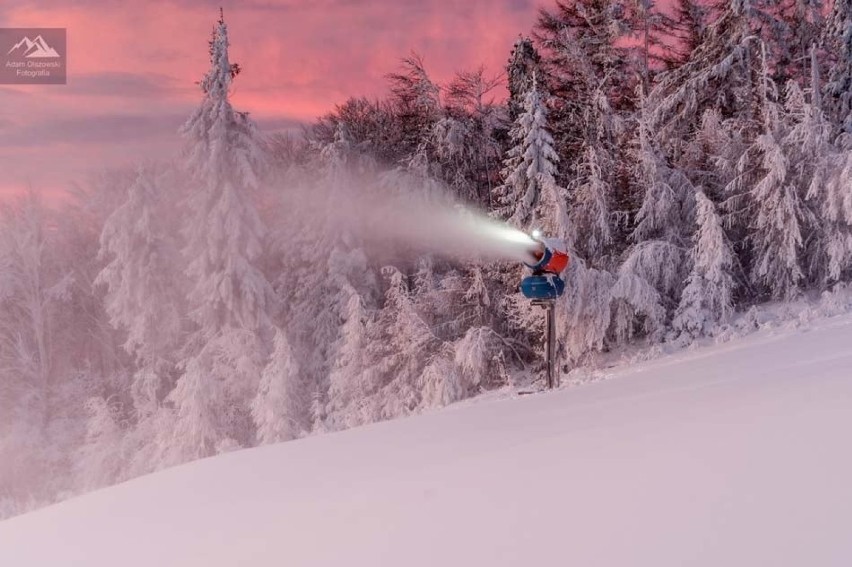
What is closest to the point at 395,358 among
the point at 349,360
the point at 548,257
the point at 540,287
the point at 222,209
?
the point at 349,360

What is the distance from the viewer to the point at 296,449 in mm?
6859

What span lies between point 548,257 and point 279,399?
1433 centimetres

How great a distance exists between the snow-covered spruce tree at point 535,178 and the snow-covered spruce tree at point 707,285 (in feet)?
12.6

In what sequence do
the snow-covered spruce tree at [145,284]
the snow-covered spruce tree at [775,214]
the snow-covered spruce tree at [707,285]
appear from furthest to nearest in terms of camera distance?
the snow-covered spruce tree at [145,284], the snow-covered spruce tree at [775,214], the snow-covered spruce tree at [707,285]

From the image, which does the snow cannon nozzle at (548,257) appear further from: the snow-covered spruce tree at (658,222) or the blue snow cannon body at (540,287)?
the snow-covered spruce tree at (658,222)

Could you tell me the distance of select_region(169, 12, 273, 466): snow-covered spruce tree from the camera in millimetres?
24406

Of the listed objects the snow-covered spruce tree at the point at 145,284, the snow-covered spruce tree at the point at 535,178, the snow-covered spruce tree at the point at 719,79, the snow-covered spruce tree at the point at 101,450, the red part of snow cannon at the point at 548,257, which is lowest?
the snow-covered spruce tree at the point at 101,450

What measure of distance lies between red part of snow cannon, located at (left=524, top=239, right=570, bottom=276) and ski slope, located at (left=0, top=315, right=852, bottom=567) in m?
5.27

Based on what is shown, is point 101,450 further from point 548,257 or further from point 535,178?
point 548,257

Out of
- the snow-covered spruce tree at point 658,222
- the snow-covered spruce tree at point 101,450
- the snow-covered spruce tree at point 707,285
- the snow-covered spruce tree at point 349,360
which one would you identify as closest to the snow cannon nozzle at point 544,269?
the snow-covered spruce tree at point 658,222

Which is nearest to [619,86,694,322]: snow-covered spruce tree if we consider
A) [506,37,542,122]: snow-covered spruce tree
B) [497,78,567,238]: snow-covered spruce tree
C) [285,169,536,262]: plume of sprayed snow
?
[497,78,567,238]: snow-covered spruce tree

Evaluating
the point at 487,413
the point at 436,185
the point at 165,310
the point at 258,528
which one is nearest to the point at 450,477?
the point at 258,528

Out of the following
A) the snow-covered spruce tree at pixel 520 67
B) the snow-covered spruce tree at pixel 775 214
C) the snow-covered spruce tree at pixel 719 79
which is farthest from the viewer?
the snow-covered spruce tree at pixel 520 67

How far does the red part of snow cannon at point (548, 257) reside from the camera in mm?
11758
